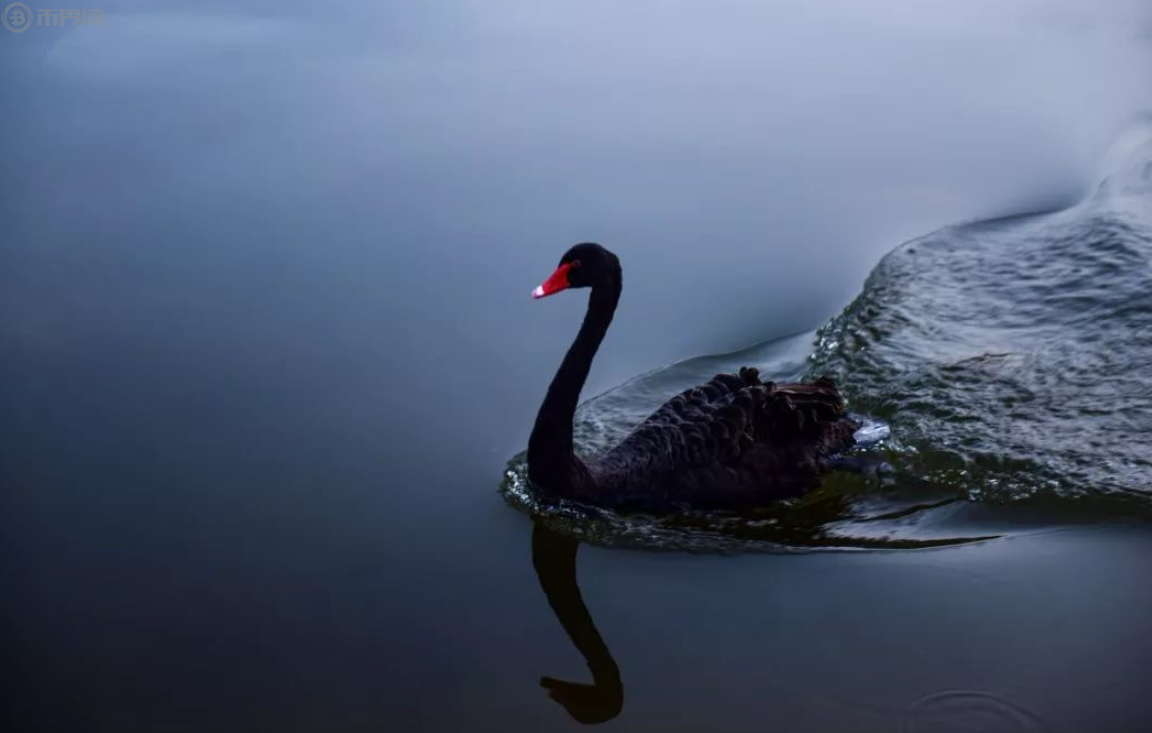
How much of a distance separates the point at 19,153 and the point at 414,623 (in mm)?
4910

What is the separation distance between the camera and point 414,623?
4.26m

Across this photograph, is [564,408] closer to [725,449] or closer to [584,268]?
[584,268]

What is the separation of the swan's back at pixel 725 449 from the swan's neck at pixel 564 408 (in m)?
0.20

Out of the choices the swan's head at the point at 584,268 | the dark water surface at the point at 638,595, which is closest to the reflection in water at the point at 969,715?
the dark water surface at the point at 638,595

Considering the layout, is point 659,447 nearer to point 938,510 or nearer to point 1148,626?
point 938,510

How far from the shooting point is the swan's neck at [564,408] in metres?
4.92

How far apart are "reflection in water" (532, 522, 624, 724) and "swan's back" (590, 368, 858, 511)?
307 millimetres

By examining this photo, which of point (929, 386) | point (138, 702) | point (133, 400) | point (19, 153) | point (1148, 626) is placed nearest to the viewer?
point (138, 702)

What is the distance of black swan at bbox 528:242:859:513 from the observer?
4.94m

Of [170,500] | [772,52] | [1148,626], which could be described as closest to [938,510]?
[1148,626]

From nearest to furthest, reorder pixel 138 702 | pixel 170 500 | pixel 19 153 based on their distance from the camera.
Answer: pixel 138 702
pixel 170 500
pixel 19 153

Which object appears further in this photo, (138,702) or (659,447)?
(659,447)

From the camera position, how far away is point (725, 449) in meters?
5.10

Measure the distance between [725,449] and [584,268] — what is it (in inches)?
36.5
